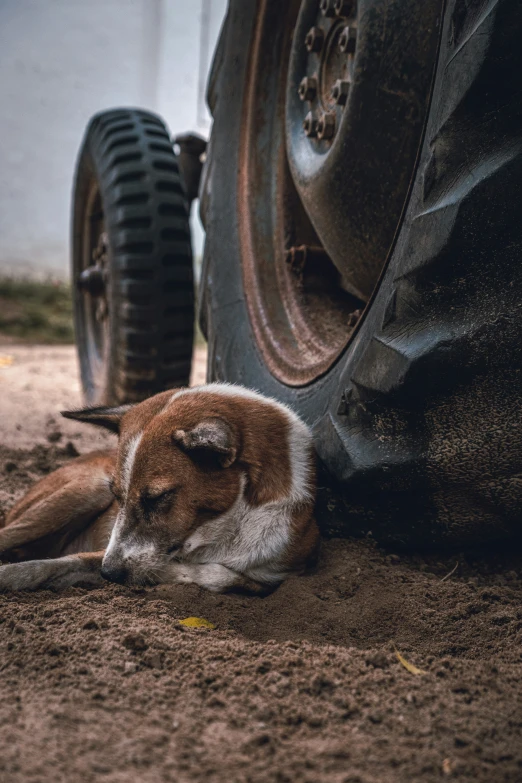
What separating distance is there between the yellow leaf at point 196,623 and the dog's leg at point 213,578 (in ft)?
0.94

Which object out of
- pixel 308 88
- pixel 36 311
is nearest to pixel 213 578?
pixel 308 88

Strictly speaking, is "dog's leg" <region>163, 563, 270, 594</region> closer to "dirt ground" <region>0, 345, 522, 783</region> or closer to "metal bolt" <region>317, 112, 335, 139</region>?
"dirt ground" <region>0, 345, 522, 783</region>

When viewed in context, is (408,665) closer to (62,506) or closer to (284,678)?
(284,678)

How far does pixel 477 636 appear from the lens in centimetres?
177

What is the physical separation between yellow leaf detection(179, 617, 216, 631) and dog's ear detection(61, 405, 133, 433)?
0.89m

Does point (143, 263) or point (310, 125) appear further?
point (143, 263)

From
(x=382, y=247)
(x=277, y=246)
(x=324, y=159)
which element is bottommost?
(x=277, y=246)

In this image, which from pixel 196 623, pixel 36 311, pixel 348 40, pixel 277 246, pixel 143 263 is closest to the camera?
pixel 196 623

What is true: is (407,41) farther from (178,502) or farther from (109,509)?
(109,509)

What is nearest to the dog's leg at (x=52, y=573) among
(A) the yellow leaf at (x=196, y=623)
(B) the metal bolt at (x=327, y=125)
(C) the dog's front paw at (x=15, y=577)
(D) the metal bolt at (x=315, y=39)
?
(C) the dog's front paw at (x=15, y=577)

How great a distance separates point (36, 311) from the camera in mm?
9953

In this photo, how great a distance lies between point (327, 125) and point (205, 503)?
1.27m

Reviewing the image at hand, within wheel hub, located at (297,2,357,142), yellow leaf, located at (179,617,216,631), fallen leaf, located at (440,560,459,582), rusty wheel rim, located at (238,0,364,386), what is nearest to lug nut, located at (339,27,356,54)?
wheel hub, located at (297,2,357,142)

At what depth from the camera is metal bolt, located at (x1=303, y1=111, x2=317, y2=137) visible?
2.47 metres
